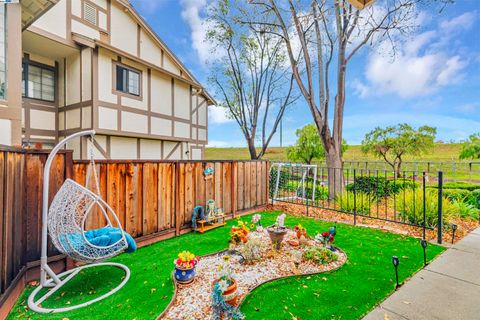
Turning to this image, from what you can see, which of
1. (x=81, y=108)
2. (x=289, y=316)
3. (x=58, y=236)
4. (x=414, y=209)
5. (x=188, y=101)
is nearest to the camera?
(x=289, y=316)

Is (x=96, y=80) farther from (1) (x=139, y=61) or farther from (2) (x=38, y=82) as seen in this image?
(2) (x=38, y=82)

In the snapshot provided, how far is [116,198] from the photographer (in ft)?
11.8

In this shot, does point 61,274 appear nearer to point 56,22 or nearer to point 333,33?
point 56,22

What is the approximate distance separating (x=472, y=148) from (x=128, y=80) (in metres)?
23.1

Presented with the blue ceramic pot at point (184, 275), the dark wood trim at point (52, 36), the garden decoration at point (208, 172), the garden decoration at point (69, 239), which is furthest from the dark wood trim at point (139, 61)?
the blue ceramic pot at point (184, 275)

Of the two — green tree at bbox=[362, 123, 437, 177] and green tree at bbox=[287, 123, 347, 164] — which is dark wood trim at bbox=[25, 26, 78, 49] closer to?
green tree at bbox=[287, 123, 347, 164]

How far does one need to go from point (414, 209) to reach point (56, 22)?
33.0 ft

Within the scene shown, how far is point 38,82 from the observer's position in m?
6.83

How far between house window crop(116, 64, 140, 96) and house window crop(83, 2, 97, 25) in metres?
1.46

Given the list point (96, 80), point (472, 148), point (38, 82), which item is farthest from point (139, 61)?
point (472, 148)

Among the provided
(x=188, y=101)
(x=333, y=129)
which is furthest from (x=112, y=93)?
(x=333, y=129)

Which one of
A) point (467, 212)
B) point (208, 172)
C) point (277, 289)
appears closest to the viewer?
point (277, 289)

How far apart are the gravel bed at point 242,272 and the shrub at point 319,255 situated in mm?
62

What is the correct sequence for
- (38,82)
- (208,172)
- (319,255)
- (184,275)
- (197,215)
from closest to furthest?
(184,275) → (319,255) → (197,215) → (208,172) → (38,82)
